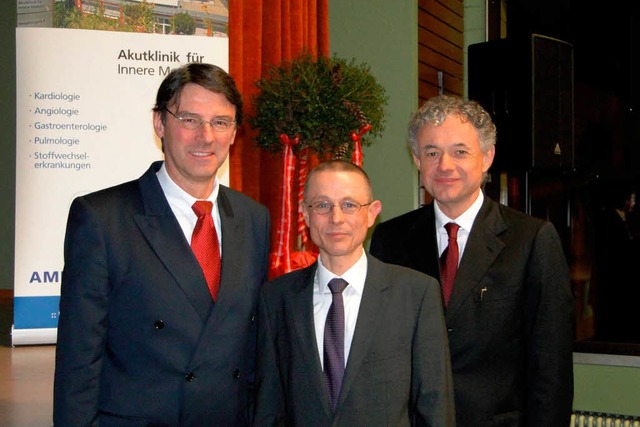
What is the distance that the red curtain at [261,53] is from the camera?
14.6 feet

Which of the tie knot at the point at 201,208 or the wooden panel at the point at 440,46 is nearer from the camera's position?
the tie knot at the point at 201,208

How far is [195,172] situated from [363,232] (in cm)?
40

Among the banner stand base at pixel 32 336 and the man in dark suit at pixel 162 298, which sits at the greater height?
the man in dark suit at pixel 162 298

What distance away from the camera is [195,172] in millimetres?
1814

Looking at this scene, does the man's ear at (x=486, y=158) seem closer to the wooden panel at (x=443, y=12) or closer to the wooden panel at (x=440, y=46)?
the wooden panel at (x=440, y=46)

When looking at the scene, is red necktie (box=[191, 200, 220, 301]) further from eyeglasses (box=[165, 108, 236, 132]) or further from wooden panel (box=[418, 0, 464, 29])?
wooden panel (box=[418, 0, 464, 29])

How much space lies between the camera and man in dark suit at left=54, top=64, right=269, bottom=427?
1708mm

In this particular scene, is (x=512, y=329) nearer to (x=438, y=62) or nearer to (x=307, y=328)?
(x=307, y=328)

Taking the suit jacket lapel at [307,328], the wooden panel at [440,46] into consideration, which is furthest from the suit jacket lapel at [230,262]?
the wooden panel at [440,46]

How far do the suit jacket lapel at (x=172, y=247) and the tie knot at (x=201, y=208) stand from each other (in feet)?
0.18

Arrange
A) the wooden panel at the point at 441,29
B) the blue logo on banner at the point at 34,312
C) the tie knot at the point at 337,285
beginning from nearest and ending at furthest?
the tie knot at the point at 337,285 → the blue logo on banner at the point at 34,312 → the wooden panel at the point at 441,29

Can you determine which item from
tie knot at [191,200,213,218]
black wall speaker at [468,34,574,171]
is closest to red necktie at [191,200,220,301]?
tie knot at [191,200,213,218]

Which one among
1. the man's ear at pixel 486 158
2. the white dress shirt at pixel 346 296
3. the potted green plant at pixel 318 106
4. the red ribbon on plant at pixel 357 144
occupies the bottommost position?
the white dress shirt at pixel 346 296

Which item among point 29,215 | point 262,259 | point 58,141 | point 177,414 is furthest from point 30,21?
point 177,414
